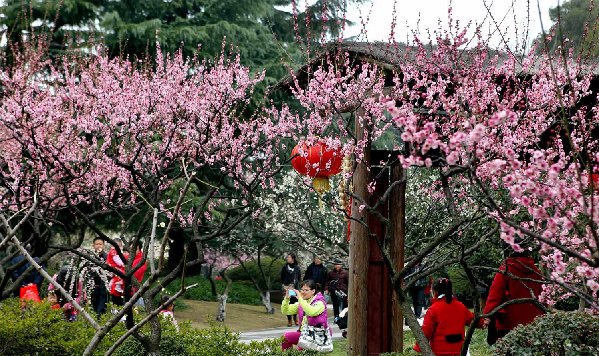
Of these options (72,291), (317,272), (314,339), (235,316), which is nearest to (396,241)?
(314,339)

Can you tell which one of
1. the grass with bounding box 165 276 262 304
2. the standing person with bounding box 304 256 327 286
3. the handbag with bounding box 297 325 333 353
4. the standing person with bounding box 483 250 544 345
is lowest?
the grass with bounding box 165 276 262 304

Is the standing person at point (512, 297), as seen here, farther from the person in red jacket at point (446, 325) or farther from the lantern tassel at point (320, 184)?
the lantern tassel at point (320, 184)

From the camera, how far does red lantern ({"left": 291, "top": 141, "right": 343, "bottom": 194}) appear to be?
843 centimetres

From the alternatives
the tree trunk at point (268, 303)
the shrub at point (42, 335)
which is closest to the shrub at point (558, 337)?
the shrub at point (42, 335)

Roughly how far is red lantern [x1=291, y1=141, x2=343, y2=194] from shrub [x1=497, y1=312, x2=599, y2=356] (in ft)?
11.9

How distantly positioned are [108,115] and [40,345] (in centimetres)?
473

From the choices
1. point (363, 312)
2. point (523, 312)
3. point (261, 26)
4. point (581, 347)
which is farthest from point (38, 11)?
point (581, 347)

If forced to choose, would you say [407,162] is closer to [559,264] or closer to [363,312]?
[559,264]

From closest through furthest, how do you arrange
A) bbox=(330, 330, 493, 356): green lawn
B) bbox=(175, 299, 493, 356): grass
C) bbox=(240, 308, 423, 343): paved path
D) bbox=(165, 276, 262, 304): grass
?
bbox=(330, 330, 493, 356): green lawn < bbox=(240, 308, 423, 343): paved path < bbox=(175, 299, 493, 356): grass < bbox=(165, 276, 262, 304): grass

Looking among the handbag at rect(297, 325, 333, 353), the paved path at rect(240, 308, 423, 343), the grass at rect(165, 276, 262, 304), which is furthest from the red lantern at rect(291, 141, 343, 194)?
the grass at rect(165, 276, 262, 304)

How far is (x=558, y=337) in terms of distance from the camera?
16.8ft

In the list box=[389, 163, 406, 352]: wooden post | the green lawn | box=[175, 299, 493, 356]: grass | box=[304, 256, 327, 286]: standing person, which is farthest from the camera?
box=[175, 299, 493, 356]: grass

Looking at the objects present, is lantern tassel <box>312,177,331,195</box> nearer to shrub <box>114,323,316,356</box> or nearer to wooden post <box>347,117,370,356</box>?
wooden post <box>347,117,370,356</box>

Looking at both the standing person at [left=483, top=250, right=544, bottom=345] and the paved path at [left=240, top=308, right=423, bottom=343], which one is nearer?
the standing person at [left=483, top=250, right=544, bottom=345]
